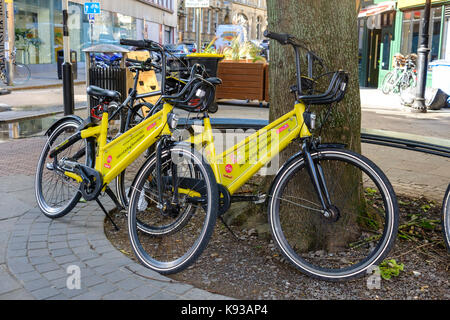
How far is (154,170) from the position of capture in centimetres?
349

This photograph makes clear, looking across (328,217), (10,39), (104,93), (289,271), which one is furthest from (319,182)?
(10,39)

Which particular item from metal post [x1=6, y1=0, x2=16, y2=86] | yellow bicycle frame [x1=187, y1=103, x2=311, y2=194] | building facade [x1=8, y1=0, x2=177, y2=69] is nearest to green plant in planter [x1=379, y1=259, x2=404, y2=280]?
yellow bicycle frame [x1=187, y1=103, x2=311, y2=194]

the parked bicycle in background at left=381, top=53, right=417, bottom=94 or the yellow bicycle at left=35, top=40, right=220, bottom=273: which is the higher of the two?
the parked bicycle in background at left=381, top=53, right=417, bottom=94

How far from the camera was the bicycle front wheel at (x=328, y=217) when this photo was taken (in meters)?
3.24

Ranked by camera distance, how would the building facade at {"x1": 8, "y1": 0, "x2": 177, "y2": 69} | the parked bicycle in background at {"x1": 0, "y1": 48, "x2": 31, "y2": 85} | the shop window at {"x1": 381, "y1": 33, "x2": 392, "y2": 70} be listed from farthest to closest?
the building facade at {"x1": 8, "y1": 0, "x2": 177, "y2": 69}
the shop window at {"x1": 381, "y1": 33, "x2": 392, "y2": 70}
the parked bicycle in background at {"x1": 0, "y1": 48, "x2": 31, "y2": 85}

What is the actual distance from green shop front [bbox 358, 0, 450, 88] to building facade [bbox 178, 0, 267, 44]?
4074cm

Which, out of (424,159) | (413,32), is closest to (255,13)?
(413,32)

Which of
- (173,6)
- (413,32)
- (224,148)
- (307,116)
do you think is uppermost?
(173,6)

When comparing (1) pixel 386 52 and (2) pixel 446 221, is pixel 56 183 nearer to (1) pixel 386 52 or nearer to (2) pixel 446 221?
(2) pixel 446 221

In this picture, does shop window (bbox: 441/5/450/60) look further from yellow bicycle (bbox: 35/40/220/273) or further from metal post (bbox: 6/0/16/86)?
metal post (bbox: 6/0/16/86)

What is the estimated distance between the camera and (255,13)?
314 ft

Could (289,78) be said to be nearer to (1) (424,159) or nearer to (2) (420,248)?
(2) (420,248)

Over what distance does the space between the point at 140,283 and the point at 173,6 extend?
61.7 m

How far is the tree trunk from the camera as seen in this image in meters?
3.69
